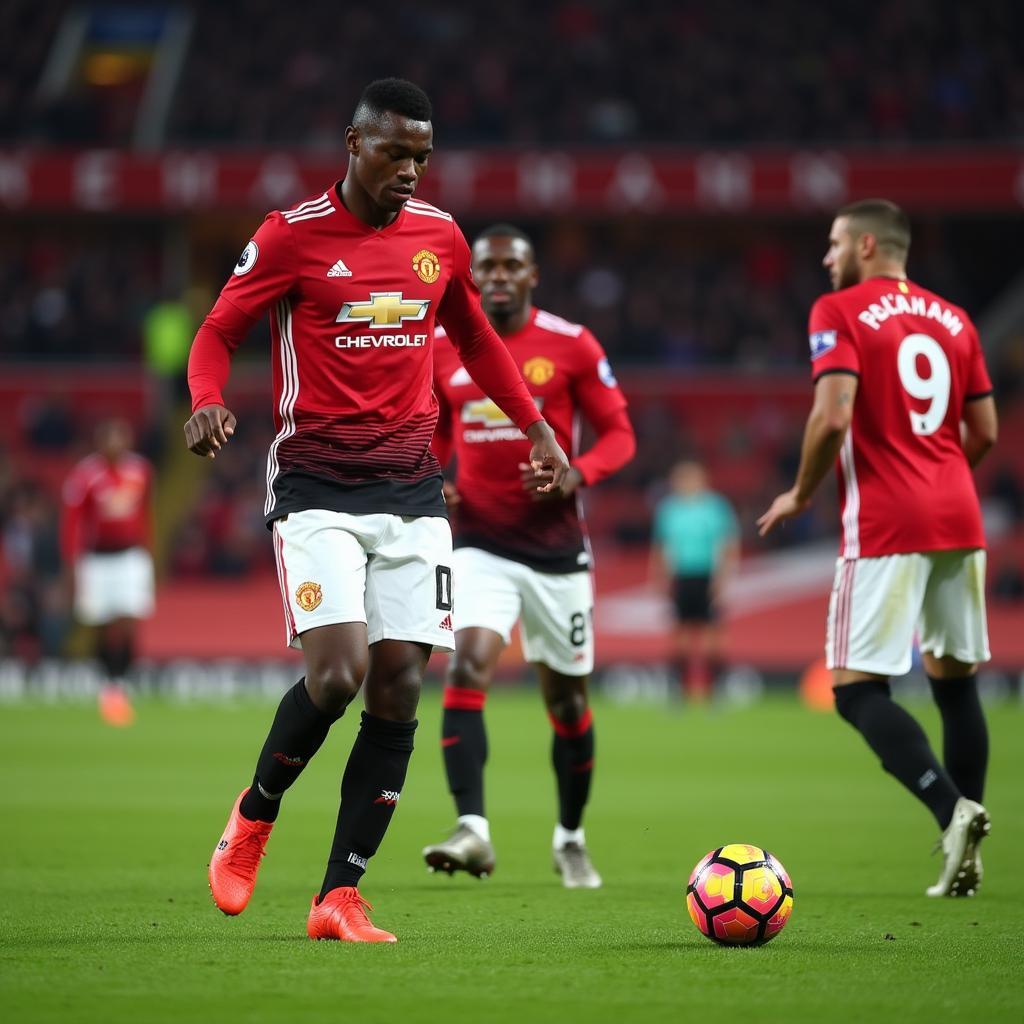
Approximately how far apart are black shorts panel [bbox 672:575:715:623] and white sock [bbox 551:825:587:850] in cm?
1208

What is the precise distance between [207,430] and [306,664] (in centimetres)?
75

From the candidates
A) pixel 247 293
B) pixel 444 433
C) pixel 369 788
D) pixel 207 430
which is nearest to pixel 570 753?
pixel 444 433

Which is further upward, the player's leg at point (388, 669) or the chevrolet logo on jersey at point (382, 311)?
the chevrolet logo on jersey at point (382, 311)

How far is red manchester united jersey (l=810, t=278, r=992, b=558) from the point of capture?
6.62 metres

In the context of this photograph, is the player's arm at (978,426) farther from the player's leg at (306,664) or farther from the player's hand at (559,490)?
the player's leg at (306,664)

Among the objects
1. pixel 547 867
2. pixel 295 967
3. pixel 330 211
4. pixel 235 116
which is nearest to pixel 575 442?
pixel 547 867

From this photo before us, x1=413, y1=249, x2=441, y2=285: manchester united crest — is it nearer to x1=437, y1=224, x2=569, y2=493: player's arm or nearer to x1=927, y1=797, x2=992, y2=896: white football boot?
x1=437, y1=224, x2=569, y2=493: player's arm

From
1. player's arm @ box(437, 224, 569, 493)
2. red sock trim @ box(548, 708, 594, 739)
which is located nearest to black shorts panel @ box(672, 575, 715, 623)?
red sock trim @ box(548, 708, 594, 739)

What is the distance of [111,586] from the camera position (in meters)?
17.0

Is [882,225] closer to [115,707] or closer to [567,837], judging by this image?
[567,837]

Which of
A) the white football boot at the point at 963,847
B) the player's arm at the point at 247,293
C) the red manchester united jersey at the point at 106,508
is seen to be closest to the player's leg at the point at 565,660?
the white football boot at the point at 963,847

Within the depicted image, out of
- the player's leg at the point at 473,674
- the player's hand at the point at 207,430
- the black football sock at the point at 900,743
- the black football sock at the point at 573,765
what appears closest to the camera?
the player's hand at the point at 207,430

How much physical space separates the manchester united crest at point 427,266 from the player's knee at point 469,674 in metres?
2.12

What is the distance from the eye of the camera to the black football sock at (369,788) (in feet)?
17.7
